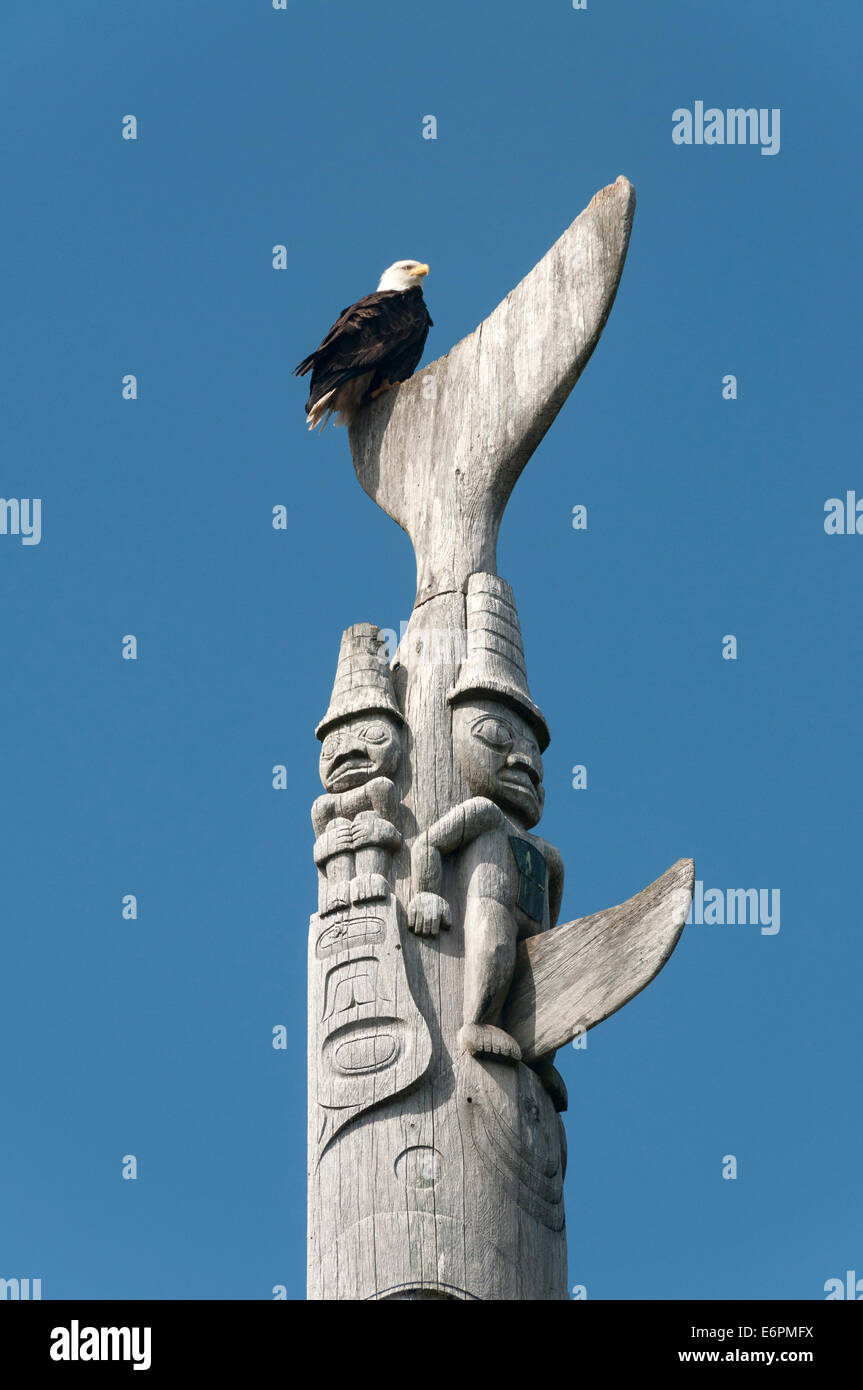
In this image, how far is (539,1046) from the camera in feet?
27.7

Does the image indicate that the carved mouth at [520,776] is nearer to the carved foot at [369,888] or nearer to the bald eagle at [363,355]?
the carved foot at [369,888]

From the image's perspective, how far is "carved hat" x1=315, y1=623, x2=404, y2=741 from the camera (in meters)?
9.23

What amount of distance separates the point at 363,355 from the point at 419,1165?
4.83 m

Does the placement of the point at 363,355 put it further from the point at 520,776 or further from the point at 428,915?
the point at 428,915

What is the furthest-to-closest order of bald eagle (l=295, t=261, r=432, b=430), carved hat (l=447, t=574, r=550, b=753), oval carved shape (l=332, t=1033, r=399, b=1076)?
bald eagle (l=295, t=261, r=432, b=430), carved hat (l=447, t=574, r=550, b=753), oval carved shape (l=332, t=1033, r=399, b=1076)

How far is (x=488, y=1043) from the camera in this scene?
27.0 ft

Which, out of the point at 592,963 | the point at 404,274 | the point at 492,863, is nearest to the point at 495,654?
the point at 492,863

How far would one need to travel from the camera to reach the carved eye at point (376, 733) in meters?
9.10

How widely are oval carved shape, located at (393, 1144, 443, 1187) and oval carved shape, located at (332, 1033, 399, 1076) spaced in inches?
14.0

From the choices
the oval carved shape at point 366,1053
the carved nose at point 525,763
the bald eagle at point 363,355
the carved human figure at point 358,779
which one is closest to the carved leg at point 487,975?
the oval carved shape at point 366,1053

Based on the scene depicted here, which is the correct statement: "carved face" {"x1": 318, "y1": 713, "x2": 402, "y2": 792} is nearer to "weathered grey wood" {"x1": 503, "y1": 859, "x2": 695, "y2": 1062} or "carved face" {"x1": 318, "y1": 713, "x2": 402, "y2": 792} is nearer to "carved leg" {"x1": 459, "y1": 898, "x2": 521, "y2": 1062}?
"carved leg" {"x1": 459, "y1": 898, "x2": 521, "y2": 1062}

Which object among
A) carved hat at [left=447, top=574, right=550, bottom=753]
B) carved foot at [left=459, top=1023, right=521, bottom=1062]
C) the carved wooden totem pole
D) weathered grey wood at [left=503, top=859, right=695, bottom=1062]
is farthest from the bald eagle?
carved foot at [left=459, top=1023, right=521, bottom=1062]
